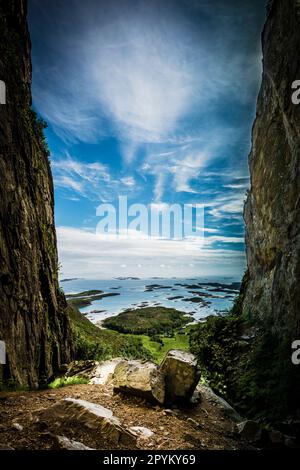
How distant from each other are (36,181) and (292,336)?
15831 millimetres

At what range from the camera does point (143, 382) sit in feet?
24.7

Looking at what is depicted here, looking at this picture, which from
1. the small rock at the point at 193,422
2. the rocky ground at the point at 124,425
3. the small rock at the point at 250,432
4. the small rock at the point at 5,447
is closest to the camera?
the small rock at the point at 5,447

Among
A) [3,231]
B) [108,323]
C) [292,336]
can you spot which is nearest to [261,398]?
[292,336]

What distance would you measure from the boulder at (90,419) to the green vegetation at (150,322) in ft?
248

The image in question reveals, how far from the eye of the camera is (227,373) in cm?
1134

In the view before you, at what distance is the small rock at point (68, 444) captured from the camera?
415cm

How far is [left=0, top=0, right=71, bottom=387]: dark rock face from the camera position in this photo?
1020 cm

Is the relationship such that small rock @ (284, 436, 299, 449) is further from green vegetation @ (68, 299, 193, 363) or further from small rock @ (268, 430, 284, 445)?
green vegetation @ (68, 299, 193, 363)

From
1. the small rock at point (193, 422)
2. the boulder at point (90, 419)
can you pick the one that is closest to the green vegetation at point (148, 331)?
the small rock at point (193, 422)

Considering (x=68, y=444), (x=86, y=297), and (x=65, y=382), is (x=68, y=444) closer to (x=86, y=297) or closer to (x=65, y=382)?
(x=65, y=382)

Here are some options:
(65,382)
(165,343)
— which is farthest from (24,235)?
(165,343)

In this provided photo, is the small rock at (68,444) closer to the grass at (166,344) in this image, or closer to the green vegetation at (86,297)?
the grass at (166,344)

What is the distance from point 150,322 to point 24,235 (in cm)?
8789

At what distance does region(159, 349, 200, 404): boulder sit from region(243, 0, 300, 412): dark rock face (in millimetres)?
2939
